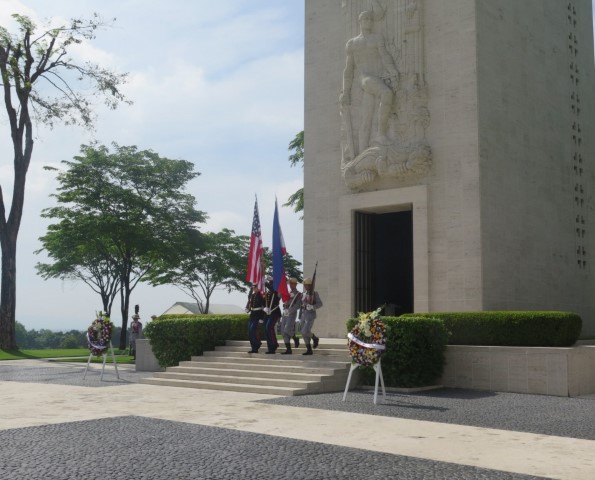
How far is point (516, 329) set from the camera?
1648 centimetres

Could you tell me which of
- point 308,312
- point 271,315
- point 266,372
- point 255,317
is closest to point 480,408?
point 266,372

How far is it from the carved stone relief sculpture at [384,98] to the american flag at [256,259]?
349cm

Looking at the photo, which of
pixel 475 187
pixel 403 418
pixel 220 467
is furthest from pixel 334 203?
pixel 220 467

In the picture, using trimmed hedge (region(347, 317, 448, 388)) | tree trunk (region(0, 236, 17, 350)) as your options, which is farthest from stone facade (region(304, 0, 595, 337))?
tree trunk (region(0, 236, 17, 350))

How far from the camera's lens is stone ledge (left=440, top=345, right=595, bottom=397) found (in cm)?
1537

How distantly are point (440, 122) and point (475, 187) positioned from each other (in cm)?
240

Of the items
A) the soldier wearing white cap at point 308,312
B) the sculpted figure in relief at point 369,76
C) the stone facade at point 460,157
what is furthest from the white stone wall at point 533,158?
the soldier wearing white cap at point 308,312

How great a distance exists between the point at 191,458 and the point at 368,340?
254 inches

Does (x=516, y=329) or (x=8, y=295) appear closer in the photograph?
(x=516, y=329)

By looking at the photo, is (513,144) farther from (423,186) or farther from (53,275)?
(53,275)

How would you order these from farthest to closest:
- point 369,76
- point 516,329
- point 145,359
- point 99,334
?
point 369,76, point 145,359, point 99,334, point 516,329

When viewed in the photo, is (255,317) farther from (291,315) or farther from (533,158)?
(533,158)

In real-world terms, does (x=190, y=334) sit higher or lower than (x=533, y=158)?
lower

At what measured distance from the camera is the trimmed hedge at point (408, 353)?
15711 mm
